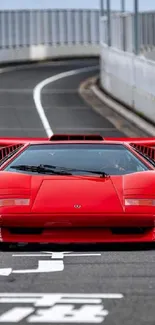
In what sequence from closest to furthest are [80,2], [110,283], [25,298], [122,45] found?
[25,298] → [110,283] → [122,45] → [80,2]

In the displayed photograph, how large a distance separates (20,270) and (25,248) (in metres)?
1.46

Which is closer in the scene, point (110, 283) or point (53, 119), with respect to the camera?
point (110, 283)

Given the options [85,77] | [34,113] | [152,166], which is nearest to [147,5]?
[85,77]

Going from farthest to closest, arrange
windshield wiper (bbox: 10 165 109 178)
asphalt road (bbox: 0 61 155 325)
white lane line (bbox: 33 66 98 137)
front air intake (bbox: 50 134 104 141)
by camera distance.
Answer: white lane line (bbox: 33 66 98 137) → front air intake (bbox: 50 134 104 141) → windshield wiper (bbox: 10 165 109 178) → asphalt road (bbox: 0 61 155 325)

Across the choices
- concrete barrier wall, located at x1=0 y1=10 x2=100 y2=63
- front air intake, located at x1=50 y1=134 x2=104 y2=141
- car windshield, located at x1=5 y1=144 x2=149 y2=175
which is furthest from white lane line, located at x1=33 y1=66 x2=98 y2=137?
car windshield, located at x1=5 y1=144 x2=149 y2=175

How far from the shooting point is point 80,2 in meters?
77.4

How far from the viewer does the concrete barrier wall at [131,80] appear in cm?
3078

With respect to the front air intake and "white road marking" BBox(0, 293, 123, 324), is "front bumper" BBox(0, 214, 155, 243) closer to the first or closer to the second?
"white road marking" BBox(0, 293, 123, 324)

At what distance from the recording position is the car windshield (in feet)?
38.4

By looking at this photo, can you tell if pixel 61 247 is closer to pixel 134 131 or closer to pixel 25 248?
pixel 25 248

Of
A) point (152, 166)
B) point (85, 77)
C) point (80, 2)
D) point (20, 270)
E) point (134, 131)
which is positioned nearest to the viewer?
point (20, 270)

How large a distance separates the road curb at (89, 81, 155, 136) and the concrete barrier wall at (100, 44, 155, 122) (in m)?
0.20

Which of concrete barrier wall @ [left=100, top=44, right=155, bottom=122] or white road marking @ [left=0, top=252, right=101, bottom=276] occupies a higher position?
white road marking @ [left=0, top=252, right=101, bottom=276]

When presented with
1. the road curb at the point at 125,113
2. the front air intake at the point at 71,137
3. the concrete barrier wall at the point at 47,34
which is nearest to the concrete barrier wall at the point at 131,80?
the road curb at the point at 125,113
